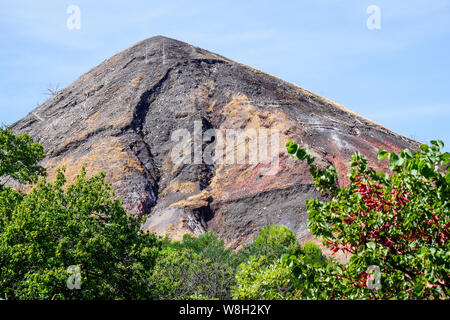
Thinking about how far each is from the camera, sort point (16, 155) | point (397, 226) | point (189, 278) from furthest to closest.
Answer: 1. point (16, 155)
2. point (189, 278)
3. point (397, 226)

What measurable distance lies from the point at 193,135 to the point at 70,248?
35.1 m

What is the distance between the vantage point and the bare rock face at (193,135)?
43.2m

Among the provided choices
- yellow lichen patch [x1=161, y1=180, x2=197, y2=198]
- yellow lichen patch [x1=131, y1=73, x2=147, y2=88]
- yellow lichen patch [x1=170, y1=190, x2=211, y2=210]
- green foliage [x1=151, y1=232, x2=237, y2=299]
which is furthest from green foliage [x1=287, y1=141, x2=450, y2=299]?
yellow lichen patch [x1=131, y1=73, x2=147, y2=88]

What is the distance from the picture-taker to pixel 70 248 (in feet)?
55.4

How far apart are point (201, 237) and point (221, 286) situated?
37.0 ft

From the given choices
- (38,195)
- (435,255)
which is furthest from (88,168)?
(435,255)

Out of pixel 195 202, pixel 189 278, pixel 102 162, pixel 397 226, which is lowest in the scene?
pixel 195 202

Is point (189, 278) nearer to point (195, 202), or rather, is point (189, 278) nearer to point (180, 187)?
point (195, 202)

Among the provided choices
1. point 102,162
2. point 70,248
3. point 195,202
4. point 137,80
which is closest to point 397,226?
point 70,248

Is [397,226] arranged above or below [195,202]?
above

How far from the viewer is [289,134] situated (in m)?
47.3

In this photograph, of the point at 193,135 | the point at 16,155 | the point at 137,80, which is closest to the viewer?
the point at 16,155

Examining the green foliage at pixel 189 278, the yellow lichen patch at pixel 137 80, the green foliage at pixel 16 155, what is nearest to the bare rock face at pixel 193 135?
the yellow lichen patch at pixel 137 80
